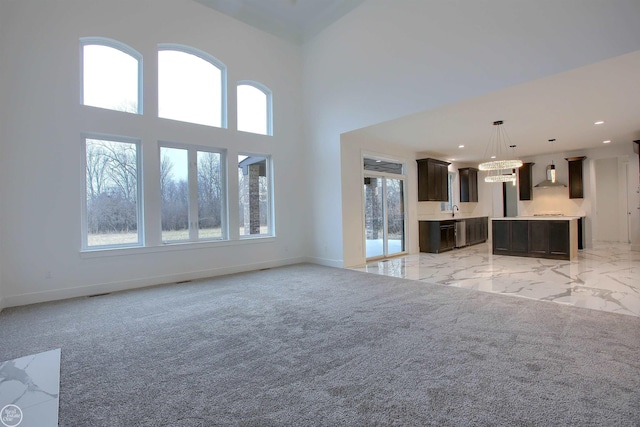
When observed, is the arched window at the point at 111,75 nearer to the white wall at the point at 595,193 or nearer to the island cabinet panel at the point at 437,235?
the island cabinet panel at the point at 437,235

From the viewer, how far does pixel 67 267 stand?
14.7 ft

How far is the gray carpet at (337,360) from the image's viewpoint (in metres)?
1.78

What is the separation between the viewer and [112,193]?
196 inches

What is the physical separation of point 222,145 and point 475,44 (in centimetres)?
464

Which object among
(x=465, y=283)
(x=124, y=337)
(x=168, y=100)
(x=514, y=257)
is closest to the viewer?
(x=124, y=337)

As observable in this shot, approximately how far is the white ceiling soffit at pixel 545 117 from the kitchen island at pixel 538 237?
1965mm

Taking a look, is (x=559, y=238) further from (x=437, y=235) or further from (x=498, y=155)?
(x=498, y=155)

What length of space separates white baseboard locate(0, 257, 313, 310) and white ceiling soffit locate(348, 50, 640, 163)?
12.2 feet

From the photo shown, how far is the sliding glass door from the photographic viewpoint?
7.38 m

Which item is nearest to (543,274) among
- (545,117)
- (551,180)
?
(545,117)

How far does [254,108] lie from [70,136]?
11.1 feet

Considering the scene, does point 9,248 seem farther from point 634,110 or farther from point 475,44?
point 634,110

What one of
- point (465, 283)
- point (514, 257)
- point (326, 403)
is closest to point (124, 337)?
point (326, 403)

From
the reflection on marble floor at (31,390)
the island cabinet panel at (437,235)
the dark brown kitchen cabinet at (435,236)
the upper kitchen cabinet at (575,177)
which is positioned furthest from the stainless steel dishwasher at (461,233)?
the reflection on marble floor at (31,390)
